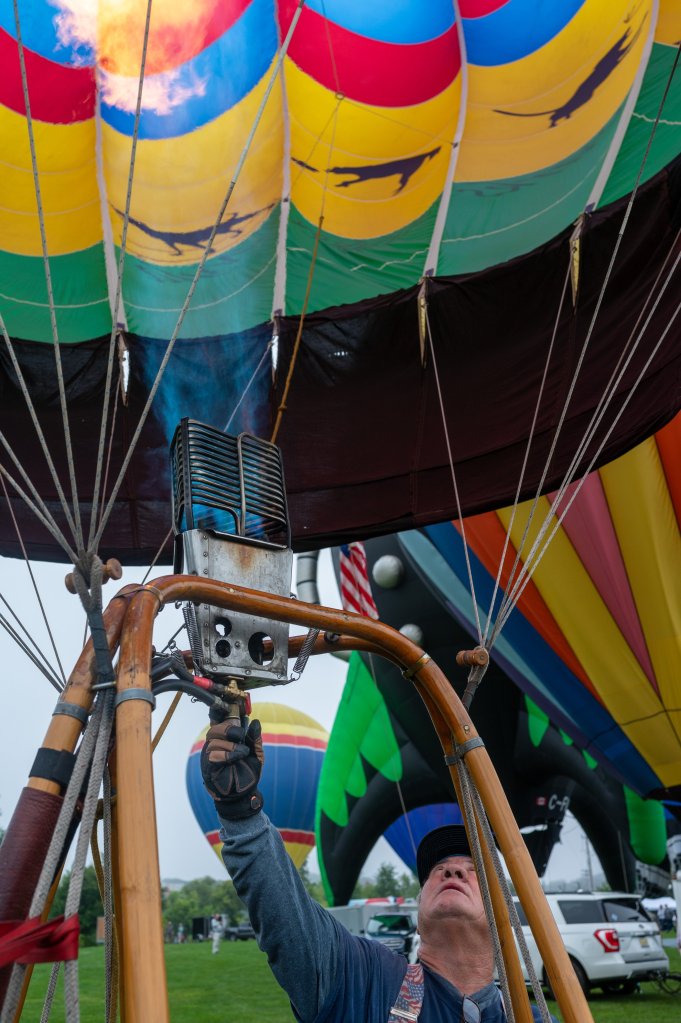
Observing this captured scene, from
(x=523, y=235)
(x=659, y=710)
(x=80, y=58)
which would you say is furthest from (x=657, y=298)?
(x=659, y=710)

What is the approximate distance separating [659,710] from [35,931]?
24.9 ft

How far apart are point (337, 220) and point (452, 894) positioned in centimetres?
316

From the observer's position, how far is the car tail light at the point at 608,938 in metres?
8.48

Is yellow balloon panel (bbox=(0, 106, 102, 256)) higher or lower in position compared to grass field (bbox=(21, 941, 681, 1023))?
higher

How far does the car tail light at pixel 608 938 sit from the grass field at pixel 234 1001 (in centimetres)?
42

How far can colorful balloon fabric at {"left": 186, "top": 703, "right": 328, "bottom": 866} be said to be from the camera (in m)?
24.9

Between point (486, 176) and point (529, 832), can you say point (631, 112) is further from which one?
point (529, 832)

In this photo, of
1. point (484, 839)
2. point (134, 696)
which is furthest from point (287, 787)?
point (134, 696)

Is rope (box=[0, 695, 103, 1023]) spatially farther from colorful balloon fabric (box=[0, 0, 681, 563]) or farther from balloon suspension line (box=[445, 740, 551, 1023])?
colorful balloon fabric (box=[0, 0, 681, 563])

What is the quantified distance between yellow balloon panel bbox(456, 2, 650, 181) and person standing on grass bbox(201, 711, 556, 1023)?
3.15 meters

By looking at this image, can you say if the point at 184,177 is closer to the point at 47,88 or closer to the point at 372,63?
the point at 47,88

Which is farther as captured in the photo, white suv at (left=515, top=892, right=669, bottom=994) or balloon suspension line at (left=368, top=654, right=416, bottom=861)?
balloon suspension line at (left=368, top=654, right=416, bottom=861)

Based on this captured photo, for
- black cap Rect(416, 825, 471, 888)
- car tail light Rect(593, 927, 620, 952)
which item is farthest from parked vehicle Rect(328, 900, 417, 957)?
Result: black cap Rect(416, 825, 471, 888)

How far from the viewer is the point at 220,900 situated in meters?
65.7
